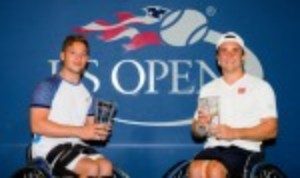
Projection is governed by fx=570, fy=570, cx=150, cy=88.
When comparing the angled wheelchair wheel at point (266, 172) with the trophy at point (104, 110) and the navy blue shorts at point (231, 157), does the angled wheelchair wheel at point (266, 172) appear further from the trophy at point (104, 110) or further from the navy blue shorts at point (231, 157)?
the trophy at point (104, 110)

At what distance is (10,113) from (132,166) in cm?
102

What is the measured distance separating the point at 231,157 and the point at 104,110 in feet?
2.69

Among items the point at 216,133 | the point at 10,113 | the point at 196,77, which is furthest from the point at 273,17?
the point at 10,113

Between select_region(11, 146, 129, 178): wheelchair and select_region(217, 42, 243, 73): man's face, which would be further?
select_region(217, 42, 243, 73): man's face

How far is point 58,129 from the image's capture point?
137 inches

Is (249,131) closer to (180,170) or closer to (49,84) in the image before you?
(180,170)

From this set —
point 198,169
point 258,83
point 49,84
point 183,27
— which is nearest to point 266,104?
point 258,83

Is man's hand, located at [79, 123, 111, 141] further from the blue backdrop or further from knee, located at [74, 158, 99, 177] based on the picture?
the blue backdrop

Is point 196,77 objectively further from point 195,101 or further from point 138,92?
point 138,92

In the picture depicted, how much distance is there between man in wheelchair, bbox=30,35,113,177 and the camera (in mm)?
3461

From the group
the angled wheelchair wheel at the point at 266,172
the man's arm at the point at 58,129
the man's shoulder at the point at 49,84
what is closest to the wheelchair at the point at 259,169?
the angled wheelchair wheel at the point at 266,172

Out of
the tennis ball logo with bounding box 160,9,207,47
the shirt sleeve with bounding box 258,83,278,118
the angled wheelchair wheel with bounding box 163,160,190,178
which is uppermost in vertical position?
the tennis ball logo with bounding box 160,9,207,47

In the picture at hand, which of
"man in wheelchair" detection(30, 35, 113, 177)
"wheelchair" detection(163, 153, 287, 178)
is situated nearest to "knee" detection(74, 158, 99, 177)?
"man in wheelchair" detection(30, 35, 113, 177)

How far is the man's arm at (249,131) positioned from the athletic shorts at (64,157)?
786 millimetres
